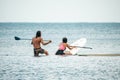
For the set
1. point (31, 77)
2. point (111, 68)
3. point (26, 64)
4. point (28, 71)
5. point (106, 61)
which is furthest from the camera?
point (106, 61)

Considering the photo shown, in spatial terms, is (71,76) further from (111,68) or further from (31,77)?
(111,68)

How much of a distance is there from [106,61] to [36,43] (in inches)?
165

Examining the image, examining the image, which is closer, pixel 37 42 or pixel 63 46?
pixel 37 42

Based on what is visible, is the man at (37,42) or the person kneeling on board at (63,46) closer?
the man at (37,42)

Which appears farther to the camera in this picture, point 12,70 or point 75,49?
point 75,49

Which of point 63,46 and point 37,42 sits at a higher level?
point 37,42

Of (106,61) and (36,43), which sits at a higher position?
(36,43)

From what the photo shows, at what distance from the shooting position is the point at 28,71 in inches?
643

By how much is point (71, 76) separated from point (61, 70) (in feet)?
5.34

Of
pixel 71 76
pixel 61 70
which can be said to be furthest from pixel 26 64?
pixel 71 76

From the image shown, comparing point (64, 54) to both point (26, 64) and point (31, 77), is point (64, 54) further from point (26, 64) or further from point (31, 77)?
point (31, 77)

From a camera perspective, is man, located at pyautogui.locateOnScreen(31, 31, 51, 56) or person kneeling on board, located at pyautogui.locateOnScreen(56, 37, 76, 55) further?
person kneeling on board, located at pyautogui.locateOnScreen(56, 37, 76, 55)

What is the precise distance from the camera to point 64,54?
2058cm

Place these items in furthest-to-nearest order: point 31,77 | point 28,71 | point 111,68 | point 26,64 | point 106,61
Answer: point 106,61 < point 26,64 < point 111,68 < point 28,71 < point 31,77
